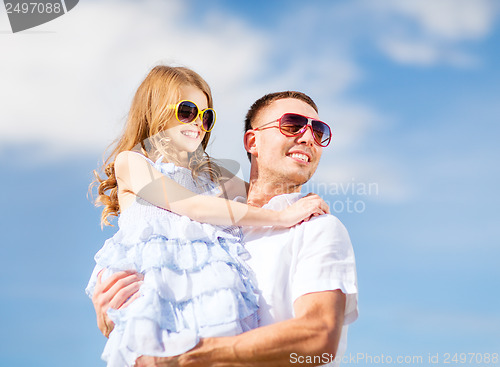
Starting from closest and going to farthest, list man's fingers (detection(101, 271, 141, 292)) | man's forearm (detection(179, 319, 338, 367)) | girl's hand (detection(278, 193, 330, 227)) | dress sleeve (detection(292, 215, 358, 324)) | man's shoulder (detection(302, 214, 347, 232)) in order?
man's forearm (detection(179, 319, 338, 367)) < dress sleeve (detection(292, 215, 358, 324)) < man's fingers (detection(101, 271, 141, 292)) < man's shoulder (detection(302, 214, 347, 232)) < girl's hand (detection(278, 193, 330, 227))

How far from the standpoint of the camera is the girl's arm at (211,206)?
13.5 ft

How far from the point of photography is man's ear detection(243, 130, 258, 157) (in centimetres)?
534

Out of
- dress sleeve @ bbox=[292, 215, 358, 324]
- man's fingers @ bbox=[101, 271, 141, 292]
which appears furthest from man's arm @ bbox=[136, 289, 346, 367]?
man's fingers @ bbox=[101, 271, 141, 292]

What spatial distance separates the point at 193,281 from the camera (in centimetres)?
369

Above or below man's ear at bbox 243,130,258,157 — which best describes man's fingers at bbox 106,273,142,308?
below

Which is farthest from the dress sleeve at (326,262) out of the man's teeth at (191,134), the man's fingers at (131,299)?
the man's teeth at (191,134)

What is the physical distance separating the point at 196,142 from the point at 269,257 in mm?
1474

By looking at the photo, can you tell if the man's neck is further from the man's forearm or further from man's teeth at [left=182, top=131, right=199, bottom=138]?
the man's forearm

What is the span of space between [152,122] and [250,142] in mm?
1056

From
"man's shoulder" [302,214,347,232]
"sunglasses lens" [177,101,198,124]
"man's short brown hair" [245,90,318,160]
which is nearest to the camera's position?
"man's shoulder" [302,214,347,232]

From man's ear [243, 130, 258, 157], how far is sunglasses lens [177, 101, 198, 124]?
759 mm

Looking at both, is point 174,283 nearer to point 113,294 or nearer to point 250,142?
point 113,294

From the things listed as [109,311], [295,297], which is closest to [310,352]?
[295,297]

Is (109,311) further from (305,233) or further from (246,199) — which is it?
(246,199)
